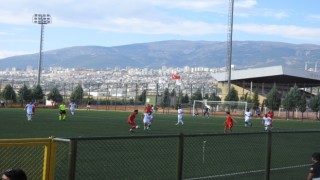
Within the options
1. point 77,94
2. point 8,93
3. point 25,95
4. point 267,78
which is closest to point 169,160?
point 25,95

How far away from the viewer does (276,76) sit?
102500 millimetres

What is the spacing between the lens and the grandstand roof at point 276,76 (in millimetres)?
98438

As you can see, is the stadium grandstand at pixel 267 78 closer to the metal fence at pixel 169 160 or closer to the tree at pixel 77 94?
the tree at pixel 77 94

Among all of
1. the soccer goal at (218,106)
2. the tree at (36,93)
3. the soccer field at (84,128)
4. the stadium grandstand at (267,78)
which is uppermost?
the stadium grandstand at (267,78)

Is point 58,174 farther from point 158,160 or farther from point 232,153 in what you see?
point 232,153

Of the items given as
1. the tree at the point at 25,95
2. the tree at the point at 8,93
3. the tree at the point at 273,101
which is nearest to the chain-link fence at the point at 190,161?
the tree at the point at 273,101

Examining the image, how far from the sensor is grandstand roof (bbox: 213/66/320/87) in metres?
98.4

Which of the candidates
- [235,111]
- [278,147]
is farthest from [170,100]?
[278,147]

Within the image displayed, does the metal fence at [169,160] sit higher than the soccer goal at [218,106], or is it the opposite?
the soccer goal at [218,106]

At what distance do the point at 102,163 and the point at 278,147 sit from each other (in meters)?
8.20

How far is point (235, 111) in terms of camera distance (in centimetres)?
8256

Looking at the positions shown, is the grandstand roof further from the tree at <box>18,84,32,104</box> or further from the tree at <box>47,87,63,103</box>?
the tree at <box>18,84,32,104</box>

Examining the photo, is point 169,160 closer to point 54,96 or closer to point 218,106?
point 218,106

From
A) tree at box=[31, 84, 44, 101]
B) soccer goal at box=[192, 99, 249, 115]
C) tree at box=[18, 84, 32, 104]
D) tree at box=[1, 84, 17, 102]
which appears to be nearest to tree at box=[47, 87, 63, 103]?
tree at box=[31, 84, 44, 101]
